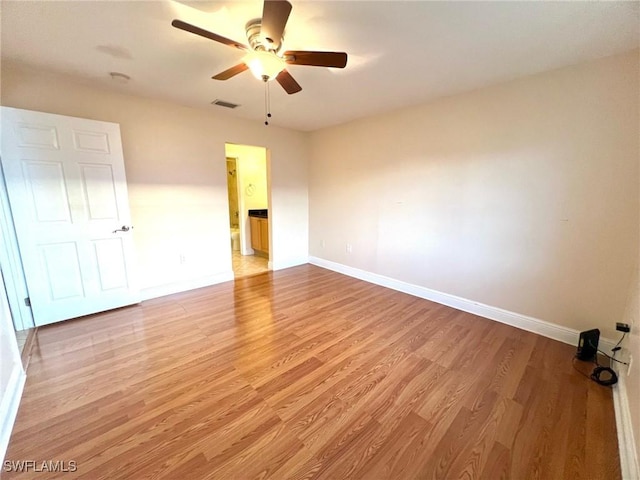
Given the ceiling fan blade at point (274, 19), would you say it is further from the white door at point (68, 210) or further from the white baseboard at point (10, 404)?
the white baseboard at point (10, 404)

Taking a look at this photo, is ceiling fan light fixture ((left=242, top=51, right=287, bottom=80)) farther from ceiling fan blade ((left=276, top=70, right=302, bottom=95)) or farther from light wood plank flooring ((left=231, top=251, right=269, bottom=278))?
light wood plank flooring ((left=231, top=251, right=269, bottom=278))

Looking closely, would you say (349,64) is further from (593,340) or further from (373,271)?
(593,340)

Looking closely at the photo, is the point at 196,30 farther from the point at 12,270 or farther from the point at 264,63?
the point at 12,270

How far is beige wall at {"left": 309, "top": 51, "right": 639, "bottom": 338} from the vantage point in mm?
1993

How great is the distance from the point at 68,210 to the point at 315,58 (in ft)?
9.05

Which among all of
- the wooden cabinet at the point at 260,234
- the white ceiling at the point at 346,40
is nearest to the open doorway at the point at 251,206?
the wooden cabinet at the point at 260,234

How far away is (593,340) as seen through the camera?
6.68 feet

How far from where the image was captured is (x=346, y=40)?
5.90 feet

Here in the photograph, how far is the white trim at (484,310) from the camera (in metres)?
2.28

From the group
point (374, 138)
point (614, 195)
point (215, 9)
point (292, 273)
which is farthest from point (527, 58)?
point (292, 273)

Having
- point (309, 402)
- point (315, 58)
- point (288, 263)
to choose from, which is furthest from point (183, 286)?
point (315, 58)

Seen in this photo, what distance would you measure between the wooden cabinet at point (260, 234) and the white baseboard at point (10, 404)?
344 cm

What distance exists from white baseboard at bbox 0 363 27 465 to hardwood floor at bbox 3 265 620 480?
0.04 meters

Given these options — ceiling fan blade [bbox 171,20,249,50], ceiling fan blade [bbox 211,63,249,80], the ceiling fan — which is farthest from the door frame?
the ceiling fan
